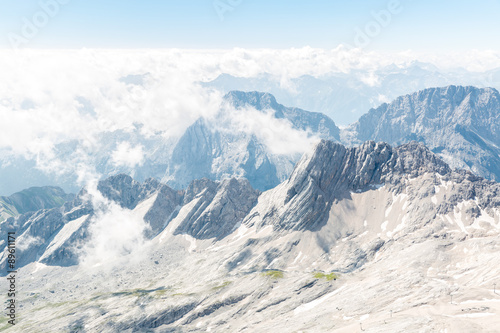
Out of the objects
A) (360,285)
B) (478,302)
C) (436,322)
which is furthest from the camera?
(360,285)

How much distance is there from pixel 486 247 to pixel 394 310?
103 meters

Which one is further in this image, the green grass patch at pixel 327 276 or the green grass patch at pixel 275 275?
the green grass patch at pixel 275 275

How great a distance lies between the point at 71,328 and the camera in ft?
614

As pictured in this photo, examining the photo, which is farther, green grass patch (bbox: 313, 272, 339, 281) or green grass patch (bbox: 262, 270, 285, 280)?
green grass patch (bbox: 262, 270, 285, 280)

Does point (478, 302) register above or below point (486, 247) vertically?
above

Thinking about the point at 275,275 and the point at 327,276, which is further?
the point at 275,275

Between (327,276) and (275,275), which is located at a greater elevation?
(275,275)

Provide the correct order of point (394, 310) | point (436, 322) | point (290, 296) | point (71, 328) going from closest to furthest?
point (436, 322) < point (394, 310) < point (290, 296) < point (71, 328)

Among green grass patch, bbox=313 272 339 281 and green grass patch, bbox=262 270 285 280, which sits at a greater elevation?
green grass patch, bbox=262 270 285 280

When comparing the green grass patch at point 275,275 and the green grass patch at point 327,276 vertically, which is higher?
the green grass patch at point 275,275

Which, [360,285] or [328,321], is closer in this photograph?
[328,321]

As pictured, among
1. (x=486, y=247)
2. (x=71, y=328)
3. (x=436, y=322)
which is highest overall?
(x=71, y=328)

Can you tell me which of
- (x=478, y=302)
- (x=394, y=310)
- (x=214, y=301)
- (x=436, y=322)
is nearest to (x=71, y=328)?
(x=214, y=301)

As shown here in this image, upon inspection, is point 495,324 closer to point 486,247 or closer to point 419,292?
point 419,292
